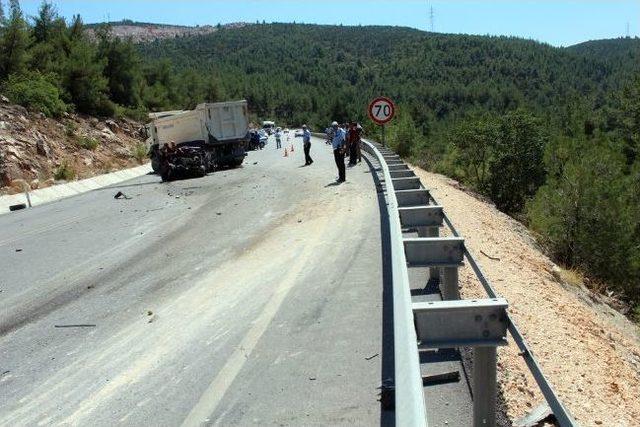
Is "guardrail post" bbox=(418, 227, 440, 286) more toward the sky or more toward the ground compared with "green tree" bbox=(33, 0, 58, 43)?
more toward the ground

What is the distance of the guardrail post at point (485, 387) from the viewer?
3184 mm

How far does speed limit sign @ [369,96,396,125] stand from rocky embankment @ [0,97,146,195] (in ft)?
A: 42.6

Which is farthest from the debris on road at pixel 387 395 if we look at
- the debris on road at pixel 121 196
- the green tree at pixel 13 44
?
the green tree at pixel 13 44

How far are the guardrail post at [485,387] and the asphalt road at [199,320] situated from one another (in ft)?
3.28

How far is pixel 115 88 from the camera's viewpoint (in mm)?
44219

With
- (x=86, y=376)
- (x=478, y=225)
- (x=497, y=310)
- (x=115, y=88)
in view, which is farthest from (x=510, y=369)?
(x=115, y=88)

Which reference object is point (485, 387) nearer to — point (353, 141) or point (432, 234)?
point (432, 234)

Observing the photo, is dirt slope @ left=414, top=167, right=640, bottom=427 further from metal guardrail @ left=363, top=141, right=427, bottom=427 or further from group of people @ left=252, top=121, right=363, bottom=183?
group of people @ left=252, top=121, right=363, bottom=183

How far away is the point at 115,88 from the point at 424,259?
43.6 metres

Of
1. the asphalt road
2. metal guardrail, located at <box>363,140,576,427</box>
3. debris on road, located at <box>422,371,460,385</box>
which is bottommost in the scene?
the asphalt road

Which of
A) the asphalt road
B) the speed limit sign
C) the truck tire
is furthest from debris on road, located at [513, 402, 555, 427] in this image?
the truck tire

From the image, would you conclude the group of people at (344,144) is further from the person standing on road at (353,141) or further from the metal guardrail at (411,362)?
the metal guardrail at (411,362)

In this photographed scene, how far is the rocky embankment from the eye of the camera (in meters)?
24.6

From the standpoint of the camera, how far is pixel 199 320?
6.42 meters
